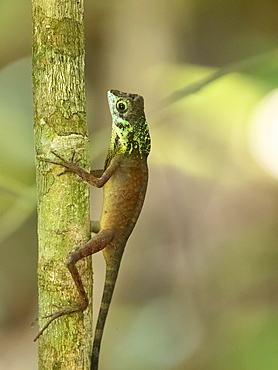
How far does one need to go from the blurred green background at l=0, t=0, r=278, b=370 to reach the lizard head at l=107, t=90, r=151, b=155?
821 millimetres

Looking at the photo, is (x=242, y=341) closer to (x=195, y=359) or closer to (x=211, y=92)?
(x=195, y=359)

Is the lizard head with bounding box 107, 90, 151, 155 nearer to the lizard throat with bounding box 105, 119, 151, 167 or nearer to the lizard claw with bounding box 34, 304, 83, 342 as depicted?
the lizard throat with bounding box 105, 119, 151, 167

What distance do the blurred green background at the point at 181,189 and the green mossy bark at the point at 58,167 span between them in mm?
1122

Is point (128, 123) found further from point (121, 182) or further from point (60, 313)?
point (60, 313)

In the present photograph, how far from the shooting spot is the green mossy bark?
1368 mm

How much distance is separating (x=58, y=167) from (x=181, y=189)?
4.81 feet

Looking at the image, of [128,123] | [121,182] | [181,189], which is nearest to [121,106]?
[128,123]

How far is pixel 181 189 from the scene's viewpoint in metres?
2.76

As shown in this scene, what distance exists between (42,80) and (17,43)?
4.31ft

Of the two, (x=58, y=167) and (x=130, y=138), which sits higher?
(x=130, y=138)

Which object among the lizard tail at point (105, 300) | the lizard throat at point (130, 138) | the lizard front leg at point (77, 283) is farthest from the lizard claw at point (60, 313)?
the lizard throat at point (130, 138)

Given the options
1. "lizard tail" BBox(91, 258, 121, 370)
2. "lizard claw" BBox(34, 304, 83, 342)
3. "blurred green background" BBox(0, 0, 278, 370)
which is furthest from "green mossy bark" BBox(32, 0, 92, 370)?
"blurred green background" BBox(0, 0, 278, 370)

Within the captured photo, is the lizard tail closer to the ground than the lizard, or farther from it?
closer to the ground

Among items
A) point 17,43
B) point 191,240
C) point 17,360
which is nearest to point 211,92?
point 191,240
